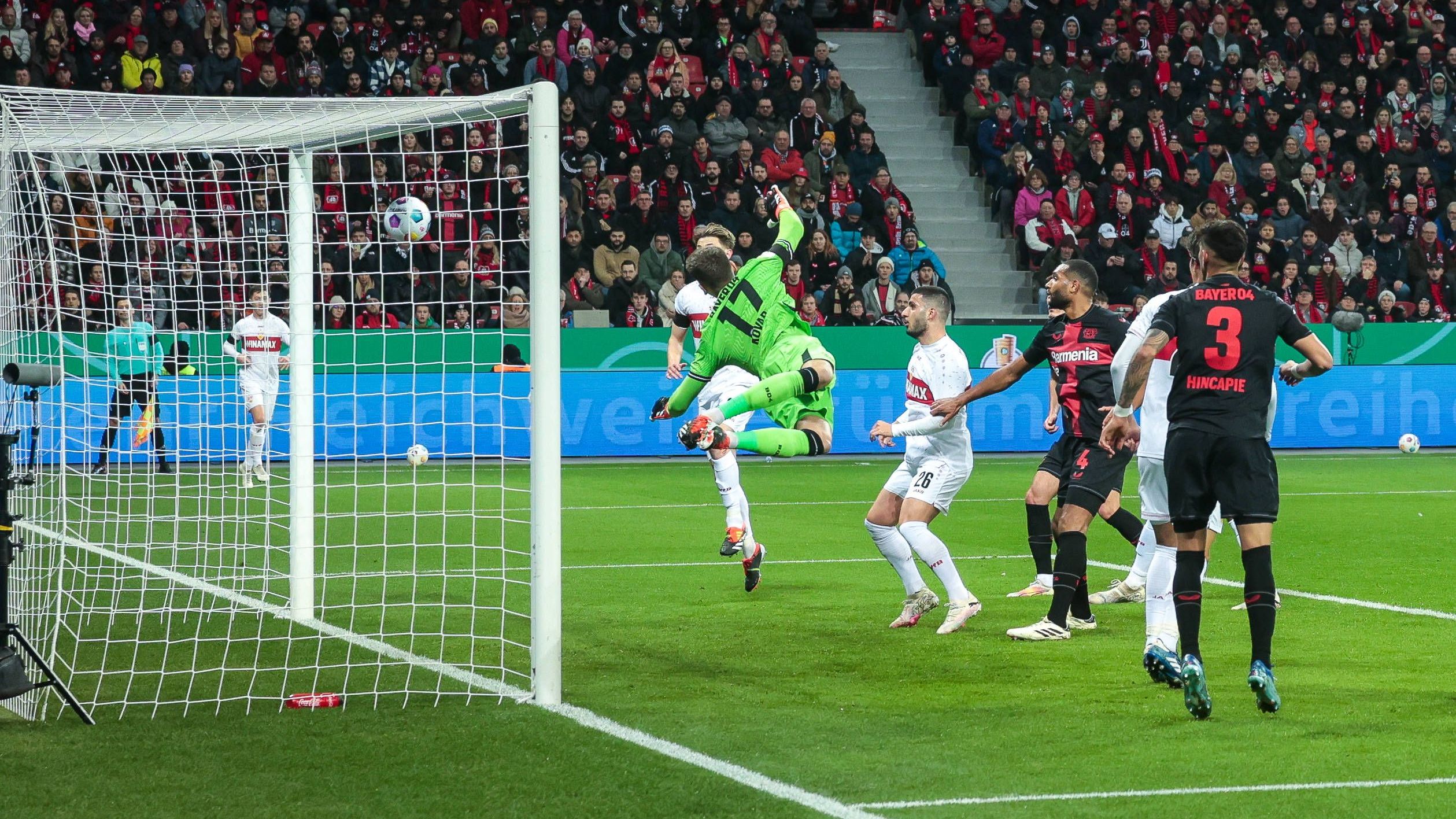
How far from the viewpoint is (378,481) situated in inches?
691

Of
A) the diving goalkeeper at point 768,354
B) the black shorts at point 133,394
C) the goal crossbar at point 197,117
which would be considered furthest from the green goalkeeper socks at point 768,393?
the black shorts at point 133,394

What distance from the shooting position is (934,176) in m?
26.9

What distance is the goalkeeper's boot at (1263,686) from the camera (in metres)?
6.42

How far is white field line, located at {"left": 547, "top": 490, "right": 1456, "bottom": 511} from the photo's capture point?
15330 mm

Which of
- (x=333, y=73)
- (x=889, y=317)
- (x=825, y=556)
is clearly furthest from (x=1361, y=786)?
(x=333, y=73)

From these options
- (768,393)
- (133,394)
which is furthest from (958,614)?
(133,394)

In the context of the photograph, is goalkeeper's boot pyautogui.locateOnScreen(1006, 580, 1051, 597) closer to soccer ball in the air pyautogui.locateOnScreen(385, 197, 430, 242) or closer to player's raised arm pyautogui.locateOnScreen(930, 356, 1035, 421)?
player's raised arm pyautogui.locateOnScreen(930, 356, 1035, 421)

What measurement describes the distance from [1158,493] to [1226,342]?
3.80 feet

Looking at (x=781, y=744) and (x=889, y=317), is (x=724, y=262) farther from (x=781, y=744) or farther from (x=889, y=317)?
(x=889, y=317)

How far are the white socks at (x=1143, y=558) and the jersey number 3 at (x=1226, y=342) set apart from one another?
2.59 m

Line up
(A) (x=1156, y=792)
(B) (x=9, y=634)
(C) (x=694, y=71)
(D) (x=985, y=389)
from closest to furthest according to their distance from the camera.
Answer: (A) (x=1156, y=792) → (B) (x=9, y=634) → (D) (x=985, y=389) → (C) (x=694, y=71)

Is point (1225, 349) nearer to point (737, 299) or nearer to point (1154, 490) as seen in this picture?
point (1154, 490)

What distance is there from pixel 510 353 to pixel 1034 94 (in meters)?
11.8

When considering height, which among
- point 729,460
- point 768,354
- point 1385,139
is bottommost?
point 729,460
